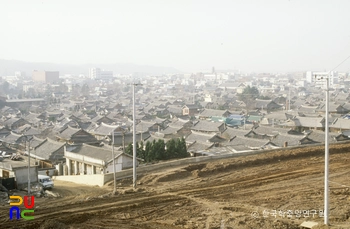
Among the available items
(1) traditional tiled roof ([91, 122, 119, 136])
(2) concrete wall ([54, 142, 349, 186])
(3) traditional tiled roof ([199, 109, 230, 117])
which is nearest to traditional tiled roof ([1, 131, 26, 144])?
(1) traditional tiled roof ([91, 122, 119, 136])

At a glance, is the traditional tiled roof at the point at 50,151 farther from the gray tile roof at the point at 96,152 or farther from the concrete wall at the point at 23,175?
the concrete wall at the point at 23,175

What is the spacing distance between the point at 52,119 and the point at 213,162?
3015 cm

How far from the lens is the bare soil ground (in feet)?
28.5

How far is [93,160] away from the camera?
1758 cm

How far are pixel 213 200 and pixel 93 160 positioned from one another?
834 centimetres

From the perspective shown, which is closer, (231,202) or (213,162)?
(231,202)

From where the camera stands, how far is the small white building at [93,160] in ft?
54.1

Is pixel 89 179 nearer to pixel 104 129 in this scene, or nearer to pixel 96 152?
pixel 96 152

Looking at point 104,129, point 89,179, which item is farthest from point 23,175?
point 104,129

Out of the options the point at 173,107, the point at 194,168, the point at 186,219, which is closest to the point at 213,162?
the point at 194,168

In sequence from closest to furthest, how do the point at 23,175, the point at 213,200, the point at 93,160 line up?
the point at 213,200 → the point at 23,175 → the point at 93,160

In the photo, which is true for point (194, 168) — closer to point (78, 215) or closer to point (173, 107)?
point (78, 215)

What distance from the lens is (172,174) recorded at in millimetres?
13641

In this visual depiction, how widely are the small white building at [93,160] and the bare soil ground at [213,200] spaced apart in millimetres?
2050
